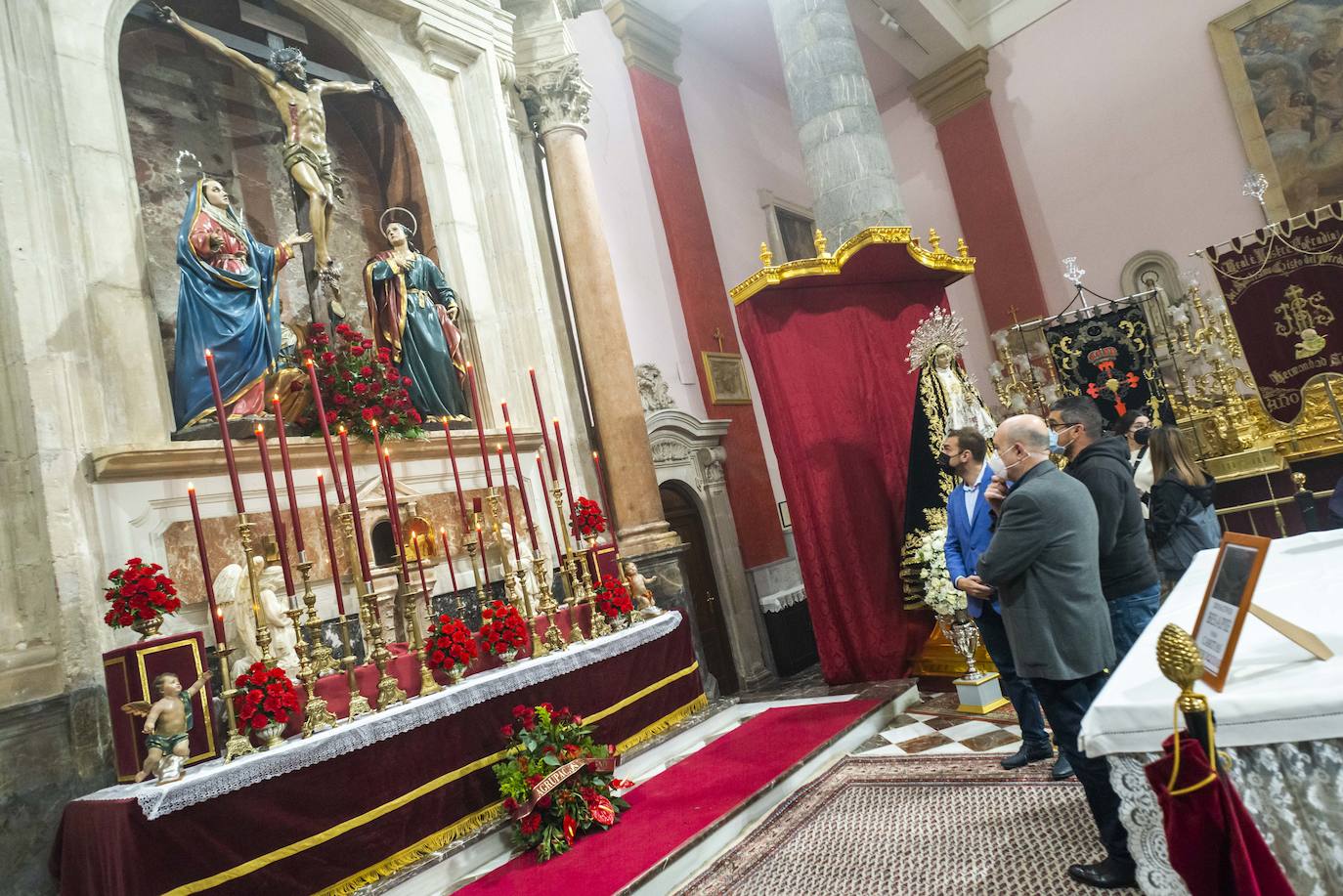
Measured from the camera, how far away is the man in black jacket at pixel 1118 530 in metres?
3.44

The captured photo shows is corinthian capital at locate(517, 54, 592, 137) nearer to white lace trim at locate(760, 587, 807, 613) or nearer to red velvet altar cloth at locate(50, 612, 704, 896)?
red velvet altar cloth at locate(50, 612, 704, 896)

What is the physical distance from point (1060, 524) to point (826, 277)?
445 cm

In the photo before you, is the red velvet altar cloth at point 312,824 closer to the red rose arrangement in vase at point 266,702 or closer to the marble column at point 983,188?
the red rose arrangement in vase at point 266,702

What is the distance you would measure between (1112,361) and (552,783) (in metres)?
7.76

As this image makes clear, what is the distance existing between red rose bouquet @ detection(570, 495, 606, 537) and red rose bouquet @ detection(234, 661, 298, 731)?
2.20 metres

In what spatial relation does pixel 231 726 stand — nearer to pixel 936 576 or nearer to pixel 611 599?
pixel 611 599

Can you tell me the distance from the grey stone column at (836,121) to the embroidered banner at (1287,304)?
354cm

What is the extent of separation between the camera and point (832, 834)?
369 centimetres

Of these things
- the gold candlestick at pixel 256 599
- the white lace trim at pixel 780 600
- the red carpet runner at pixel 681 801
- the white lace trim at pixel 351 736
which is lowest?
the red carpet runner at pixel 681 801

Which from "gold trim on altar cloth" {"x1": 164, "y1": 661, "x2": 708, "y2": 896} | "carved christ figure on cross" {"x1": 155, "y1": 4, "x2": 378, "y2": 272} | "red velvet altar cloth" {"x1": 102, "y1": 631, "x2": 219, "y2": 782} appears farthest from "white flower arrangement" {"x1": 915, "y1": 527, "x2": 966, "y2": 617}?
"carved christ figure on cross" {"x1": 155, "y1": 4, "x2": 378, "y2": 272}

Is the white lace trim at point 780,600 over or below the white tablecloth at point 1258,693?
below

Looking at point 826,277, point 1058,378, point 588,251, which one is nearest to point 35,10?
point 588,251

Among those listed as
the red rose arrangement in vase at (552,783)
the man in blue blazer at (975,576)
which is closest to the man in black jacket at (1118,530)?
the man in blue blazer at (975,576)

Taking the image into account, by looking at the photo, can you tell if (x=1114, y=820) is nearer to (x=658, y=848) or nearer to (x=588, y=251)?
(x=658, y=848)
